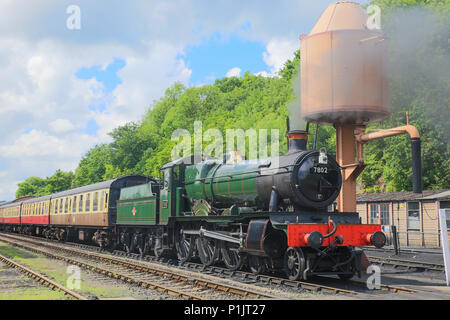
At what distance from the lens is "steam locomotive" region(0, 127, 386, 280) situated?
10570 millimetres

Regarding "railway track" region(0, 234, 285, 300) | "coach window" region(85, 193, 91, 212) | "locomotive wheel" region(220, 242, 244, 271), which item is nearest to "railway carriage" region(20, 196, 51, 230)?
"coach window" region(85, 193, 91, 212)

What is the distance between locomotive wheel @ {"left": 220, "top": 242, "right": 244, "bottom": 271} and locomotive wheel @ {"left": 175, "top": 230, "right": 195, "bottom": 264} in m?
1.80

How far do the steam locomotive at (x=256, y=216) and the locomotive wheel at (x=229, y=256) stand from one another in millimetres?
28

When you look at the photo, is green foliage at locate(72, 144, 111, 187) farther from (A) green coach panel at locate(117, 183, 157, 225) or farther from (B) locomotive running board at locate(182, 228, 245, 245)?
(B) locomotive running board at locate(182, 228, 245, 245)

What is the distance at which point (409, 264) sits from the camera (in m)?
15.5

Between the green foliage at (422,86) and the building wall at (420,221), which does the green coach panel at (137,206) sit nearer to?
the building wall at (420,221)

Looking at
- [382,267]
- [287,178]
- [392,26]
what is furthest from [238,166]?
[392,26]

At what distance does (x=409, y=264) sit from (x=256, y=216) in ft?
23.8

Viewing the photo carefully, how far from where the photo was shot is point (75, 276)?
41.8 ft

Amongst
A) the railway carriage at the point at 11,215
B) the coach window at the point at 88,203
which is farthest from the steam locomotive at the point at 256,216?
the railway carriage at the point at 11,215

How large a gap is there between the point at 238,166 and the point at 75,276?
5.55 m

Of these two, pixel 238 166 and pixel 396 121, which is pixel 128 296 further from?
pixel 396 121

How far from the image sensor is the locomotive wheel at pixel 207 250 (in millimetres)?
13387

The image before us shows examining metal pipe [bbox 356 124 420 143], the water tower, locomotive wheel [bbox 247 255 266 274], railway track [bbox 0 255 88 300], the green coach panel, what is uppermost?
the water tower
